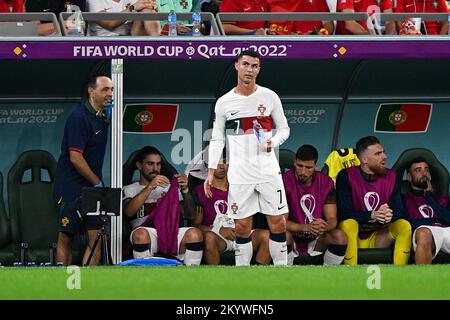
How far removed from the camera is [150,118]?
46.8ft

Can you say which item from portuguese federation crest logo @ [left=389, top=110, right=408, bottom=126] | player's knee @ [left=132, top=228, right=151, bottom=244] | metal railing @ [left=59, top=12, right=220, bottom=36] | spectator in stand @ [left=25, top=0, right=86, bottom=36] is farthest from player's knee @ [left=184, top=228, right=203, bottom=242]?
portuguese federation crest logo @ [left=389, top=110, right=408, bottom=126]

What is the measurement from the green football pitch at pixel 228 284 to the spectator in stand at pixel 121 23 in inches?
145

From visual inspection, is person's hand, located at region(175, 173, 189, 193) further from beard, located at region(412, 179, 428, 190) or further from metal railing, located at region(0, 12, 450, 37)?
beard, located at region(412, 179, 428, 190)

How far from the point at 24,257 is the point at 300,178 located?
2669 mm

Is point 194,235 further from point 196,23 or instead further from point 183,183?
point 196,23

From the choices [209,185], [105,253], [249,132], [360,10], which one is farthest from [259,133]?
[360,10]

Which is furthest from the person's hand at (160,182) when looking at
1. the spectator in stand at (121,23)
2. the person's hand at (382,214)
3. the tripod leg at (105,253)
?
the person's hand at (382,214)

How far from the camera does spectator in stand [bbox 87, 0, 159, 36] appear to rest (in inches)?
527

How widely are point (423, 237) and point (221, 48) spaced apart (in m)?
2.52

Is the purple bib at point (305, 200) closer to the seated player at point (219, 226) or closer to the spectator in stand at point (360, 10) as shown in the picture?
the seated player at point (219, 226)

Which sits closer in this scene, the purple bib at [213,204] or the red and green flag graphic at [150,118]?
the purple bib at [213,204]

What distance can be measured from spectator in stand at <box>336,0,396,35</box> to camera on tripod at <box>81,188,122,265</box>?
9.42 feet

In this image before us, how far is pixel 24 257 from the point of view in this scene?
13461mm

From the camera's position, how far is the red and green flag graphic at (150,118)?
Result: 1423cm
